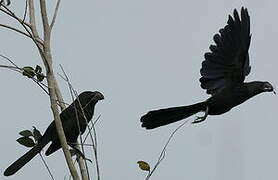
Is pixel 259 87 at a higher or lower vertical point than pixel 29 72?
lower

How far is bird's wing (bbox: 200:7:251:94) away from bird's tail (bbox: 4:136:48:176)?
61.4 inches

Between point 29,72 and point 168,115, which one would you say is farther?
point 168,115

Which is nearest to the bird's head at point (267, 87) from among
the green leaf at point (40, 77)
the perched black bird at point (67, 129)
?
the perched black bird at point (67, 129)

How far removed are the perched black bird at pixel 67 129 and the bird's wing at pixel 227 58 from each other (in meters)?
0.99

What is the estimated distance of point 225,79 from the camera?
5012 mm

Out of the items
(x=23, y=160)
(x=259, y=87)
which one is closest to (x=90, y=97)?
(x=23, y=160)

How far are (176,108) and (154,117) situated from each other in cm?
32

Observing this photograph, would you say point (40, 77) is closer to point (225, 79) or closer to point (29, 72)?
point (29, 72)

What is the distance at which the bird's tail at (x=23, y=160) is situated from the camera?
3.91 metres

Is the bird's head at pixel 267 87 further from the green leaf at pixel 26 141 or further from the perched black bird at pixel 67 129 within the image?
the green leaf at pixel 26 141

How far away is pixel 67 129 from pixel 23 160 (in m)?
0.37

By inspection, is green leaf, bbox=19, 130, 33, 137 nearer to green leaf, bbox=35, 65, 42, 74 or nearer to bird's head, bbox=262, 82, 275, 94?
green leaf, bbox=35, 65, 42, 74

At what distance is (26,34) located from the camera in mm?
A: 3197

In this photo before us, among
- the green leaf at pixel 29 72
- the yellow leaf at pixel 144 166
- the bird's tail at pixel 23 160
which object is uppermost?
the green leaf at pixel 29 72
